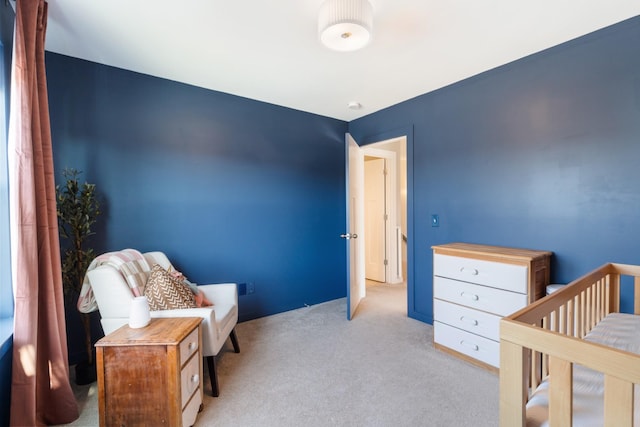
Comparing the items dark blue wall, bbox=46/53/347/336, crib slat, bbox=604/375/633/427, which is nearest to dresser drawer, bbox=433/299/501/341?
crib slat, bbox=604/375/633/427

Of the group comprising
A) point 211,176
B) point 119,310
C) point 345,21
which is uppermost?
point 345,21

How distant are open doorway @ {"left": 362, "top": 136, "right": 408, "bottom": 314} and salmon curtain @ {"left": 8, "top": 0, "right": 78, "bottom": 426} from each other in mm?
3639

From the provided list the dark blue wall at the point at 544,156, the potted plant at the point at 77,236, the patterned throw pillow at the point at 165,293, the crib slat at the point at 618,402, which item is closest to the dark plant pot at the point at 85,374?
the potted plant at the point at 77,236

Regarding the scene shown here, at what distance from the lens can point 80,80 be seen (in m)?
2.23

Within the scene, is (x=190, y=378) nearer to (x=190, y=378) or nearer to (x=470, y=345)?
(x=190, y=378)

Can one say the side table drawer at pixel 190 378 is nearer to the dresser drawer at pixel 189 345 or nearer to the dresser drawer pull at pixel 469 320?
the dresser drawer at pixel 189 345

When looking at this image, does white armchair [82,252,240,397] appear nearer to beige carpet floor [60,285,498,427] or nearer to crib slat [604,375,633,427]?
beige carpet floor [60,285,498,427]

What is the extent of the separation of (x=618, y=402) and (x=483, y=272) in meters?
1.42

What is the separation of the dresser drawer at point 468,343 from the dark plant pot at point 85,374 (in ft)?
8.18

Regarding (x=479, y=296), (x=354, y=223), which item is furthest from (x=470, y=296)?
(x=354, y=223)

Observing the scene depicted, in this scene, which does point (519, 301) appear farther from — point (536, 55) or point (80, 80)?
point (80, 80)

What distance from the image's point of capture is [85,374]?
1.92m

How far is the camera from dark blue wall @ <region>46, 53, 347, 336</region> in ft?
7.52

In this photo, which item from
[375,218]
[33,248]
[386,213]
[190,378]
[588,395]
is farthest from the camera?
[375,218]
